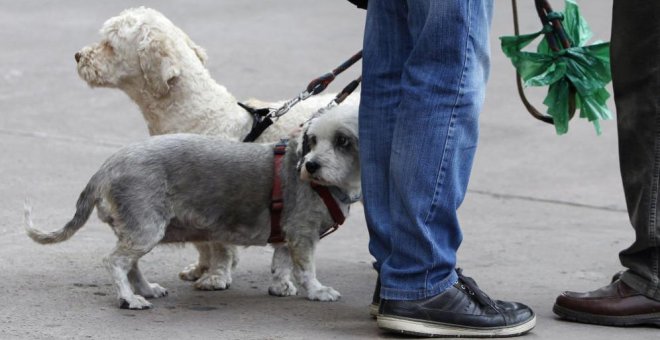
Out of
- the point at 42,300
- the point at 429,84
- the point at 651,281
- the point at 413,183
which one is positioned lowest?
the point at 42,300

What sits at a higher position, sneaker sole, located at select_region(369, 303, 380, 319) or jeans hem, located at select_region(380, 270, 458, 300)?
jeans hem, located at select_region(380, 270, 458, 300)

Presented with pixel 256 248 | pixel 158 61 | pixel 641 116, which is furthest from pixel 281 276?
pixel 641 116

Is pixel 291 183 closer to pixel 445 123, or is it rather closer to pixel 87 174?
pixel 445 123

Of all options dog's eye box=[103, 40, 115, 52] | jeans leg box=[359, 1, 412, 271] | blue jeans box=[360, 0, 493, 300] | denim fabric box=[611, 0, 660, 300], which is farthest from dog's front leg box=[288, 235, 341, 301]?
dog's eye box=[103, 40, 115, 52]

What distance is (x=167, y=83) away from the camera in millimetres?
5492

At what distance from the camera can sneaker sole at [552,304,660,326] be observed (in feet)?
14.2

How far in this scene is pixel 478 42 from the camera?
3.96 meters

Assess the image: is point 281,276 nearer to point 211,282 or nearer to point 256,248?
point 211,282

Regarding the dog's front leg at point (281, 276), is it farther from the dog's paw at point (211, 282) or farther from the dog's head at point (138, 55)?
the dog's head at point (138, 55)

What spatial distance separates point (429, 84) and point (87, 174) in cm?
388

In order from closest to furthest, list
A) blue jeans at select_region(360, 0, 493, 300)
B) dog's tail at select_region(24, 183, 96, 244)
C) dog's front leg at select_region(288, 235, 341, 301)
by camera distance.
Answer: blue jeans at select_region(360, 0, 493, 300)
dog's tail at select_region(24, 183, 96, 244)
dog's front leg at select_region(288, 235, 341, 301)

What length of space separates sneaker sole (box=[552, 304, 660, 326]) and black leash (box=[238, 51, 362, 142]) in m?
1.40

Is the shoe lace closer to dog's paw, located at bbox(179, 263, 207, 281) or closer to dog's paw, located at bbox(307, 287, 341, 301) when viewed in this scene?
dog's paw, located at bbox(307, 287, 341, 301)

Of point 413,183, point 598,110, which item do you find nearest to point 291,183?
point 413,183
